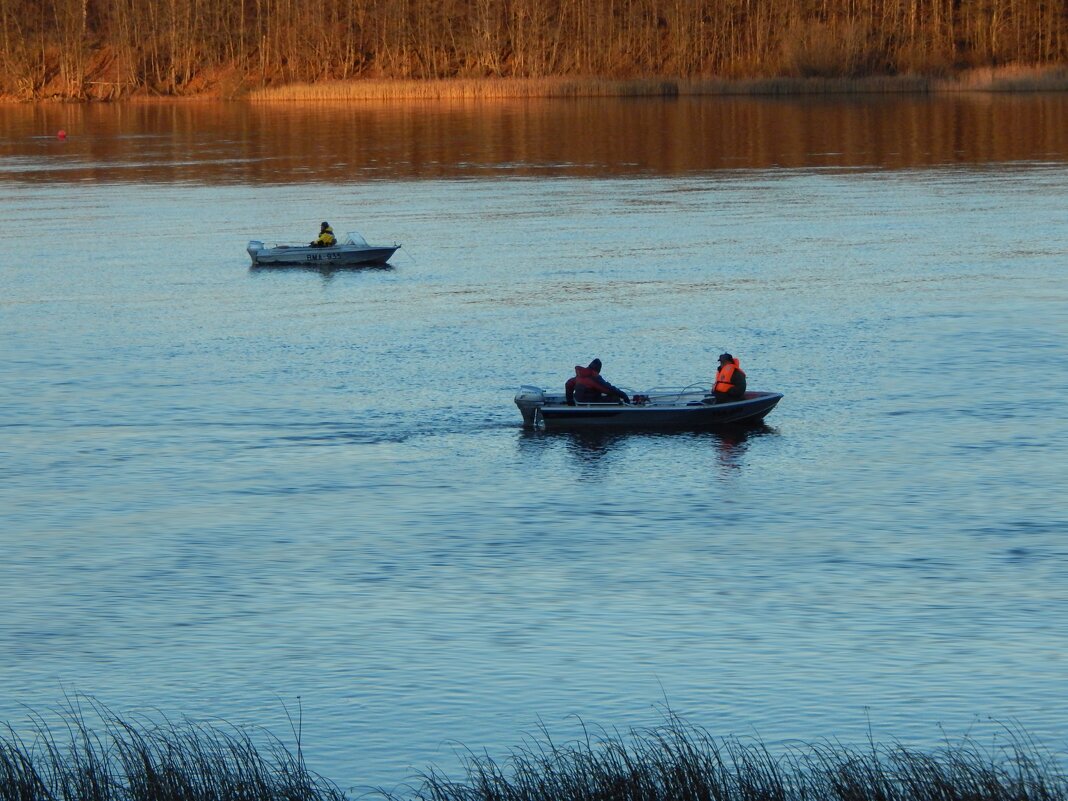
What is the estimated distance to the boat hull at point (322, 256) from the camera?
5987 cm

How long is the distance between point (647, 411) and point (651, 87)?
4328 inches

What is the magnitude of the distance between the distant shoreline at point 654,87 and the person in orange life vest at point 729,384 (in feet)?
344

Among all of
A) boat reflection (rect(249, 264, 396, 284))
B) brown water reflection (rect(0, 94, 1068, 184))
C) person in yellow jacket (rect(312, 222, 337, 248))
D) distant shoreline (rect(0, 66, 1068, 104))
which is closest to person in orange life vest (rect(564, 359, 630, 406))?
boat reflection (rect(249, 264, 396, 284))

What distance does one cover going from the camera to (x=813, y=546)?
27.7m

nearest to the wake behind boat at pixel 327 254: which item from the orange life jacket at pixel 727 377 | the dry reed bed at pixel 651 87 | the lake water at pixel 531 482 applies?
the lake water at pixel 531 482

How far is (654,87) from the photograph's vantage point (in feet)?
463

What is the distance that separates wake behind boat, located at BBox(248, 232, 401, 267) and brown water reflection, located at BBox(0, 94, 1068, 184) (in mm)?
28695

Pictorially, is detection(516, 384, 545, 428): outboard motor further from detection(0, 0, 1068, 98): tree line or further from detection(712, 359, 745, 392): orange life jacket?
detection(0, 0, 1068, 98): tree line

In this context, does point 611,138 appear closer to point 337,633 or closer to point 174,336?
point 174,336

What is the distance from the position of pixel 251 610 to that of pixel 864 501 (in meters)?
11.6

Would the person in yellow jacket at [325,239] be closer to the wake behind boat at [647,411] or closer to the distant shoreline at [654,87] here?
the wake behind boat at [647,411]

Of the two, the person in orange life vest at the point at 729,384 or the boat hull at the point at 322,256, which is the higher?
the boat hull at the point at 322,256

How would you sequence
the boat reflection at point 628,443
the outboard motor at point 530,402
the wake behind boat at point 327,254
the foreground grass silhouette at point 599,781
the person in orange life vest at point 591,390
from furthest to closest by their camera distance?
the wake behind boat at point 327,254 → the outboard motor at point 530,402 → the person in orange life vest at point 591,390 → the boat reflection at point 628,443 → the foreground grass silhouette at point 599,781

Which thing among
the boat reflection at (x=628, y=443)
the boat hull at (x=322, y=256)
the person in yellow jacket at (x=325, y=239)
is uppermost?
the person in yellow jacket at (x=325, y=239)
